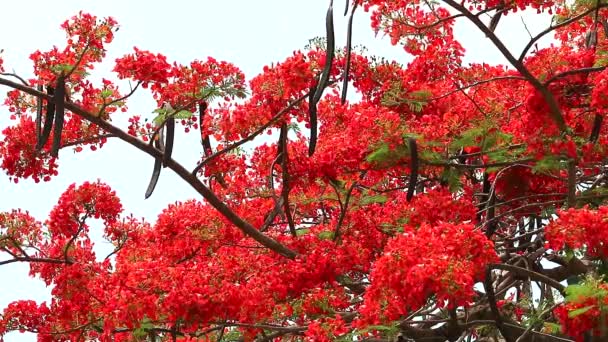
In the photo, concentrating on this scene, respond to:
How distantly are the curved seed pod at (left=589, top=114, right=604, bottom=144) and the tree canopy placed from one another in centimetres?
6

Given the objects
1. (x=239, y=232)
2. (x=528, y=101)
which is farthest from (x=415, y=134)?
(x=239, y=232)

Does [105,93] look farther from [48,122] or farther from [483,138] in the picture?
[483,138]

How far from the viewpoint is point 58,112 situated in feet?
22.3

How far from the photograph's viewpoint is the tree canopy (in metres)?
6.39

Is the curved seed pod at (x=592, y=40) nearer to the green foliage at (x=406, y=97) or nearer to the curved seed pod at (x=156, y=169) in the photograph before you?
the green foliage at (x=406, y=97)

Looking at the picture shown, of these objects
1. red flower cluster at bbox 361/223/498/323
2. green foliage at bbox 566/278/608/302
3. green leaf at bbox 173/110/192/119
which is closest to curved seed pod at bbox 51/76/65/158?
green leaf at bbox 173/110/192/119

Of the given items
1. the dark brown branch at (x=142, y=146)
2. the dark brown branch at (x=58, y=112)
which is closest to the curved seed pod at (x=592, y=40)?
the dark brown branch at (x=142, y=146)

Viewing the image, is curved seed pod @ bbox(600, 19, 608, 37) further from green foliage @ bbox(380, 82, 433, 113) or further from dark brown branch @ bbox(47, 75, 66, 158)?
dark brown branch @ bbox(47, 75, 66, 158)

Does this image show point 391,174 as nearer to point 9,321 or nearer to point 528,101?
point 528,101

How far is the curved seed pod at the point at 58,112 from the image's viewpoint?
6754mm

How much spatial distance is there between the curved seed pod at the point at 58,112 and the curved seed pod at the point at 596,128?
13.4 feet

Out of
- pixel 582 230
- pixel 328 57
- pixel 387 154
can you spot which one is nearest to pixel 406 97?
pixel 387 154

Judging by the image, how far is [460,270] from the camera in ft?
17.9

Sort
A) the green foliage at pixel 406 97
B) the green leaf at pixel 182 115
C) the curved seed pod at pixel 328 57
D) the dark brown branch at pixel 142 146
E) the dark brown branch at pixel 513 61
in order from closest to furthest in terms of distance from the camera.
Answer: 1. the curved seed pod at pixel 328 57
2. the dark brown branch at pixel 513 61
3. the dark brown branch at pixel 142 146
4. the green leaf at pixel 182 115
5. the green foliage at pixel 406 97
